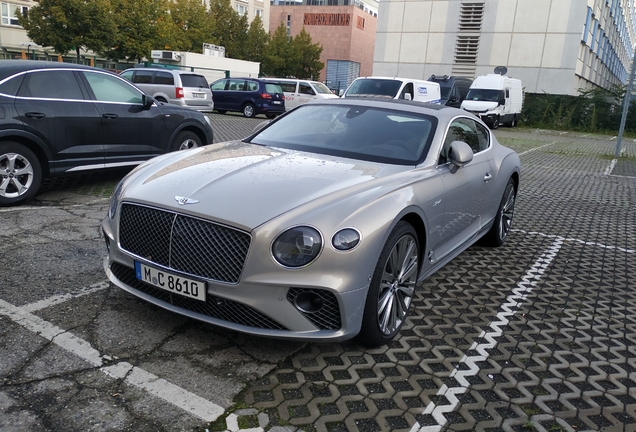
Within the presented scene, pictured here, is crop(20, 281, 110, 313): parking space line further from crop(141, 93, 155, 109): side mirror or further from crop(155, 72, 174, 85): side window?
crop(155, 72, 174, 85): side window

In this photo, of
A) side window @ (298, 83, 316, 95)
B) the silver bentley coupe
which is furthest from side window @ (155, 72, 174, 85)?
the silver bentley coupe

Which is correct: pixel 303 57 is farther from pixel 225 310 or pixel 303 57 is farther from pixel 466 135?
pixel 225 310

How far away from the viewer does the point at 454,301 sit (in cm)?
446

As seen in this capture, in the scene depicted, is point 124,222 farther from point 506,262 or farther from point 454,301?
point 506,262

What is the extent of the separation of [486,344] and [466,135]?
81.4 inches

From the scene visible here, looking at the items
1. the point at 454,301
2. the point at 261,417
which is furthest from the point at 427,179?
the point at 261,417

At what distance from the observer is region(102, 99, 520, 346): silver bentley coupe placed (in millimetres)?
3029

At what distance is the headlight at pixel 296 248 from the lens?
3.01 meters

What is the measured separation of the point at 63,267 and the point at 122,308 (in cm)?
101

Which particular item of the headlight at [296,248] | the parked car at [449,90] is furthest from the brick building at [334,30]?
the headlight at [296,248]

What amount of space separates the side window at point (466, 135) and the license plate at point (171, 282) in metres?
2.19

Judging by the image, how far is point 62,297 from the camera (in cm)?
394

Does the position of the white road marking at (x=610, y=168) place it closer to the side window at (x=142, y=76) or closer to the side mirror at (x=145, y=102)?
the side mirror at (x=145, y=102)

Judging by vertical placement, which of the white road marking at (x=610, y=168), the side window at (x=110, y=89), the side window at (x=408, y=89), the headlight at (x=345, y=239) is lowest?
the white road marking at (x=610, y=168)
